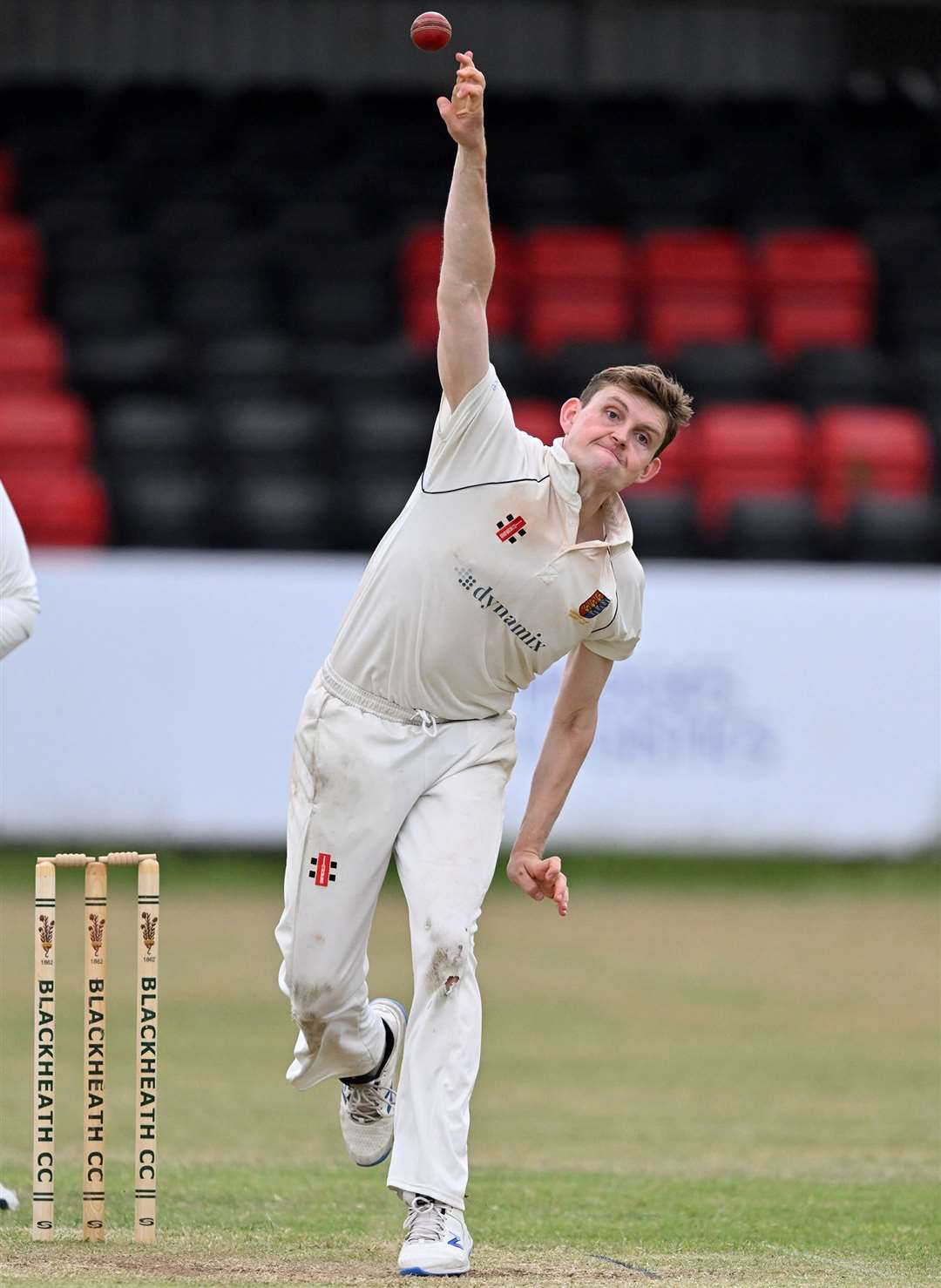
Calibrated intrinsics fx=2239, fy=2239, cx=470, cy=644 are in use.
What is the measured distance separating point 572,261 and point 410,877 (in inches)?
476

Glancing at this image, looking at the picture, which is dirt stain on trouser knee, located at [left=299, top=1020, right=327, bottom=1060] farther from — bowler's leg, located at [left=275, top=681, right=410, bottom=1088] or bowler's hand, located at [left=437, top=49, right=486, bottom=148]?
bowler's hand, located at [left=437, top=49, right=486, bottom=148]

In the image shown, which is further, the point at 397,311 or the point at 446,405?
the point at 397,311

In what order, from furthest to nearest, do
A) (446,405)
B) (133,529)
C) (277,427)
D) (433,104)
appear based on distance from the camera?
(433,104), (277,427), (133,529), (446,405)

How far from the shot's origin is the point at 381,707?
4.79m

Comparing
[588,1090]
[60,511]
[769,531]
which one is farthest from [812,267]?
[588,1090]

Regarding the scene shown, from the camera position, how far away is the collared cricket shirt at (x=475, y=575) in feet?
15.5

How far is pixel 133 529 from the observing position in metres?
13.0

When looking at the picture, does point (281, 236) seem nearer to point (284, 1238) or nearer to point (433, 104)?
point (433, 104)

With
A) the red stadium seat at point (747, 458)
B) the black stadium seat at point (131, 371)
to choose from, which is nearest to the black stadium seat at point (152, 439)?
the black stadium seat at point (131, 371)

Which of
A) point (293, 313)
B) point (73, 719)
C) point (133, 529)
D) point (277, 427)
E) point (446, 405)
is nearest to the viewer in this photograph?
point (446, 405)

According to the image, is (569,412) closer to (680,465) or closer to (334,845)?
(334,845)

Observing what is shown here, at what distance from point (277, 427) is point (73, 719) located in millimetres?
2846

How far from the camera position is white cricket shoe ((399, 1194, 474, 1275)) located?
4.40 meters

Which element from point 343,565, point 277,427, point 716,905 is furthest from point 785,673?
point 277,427
